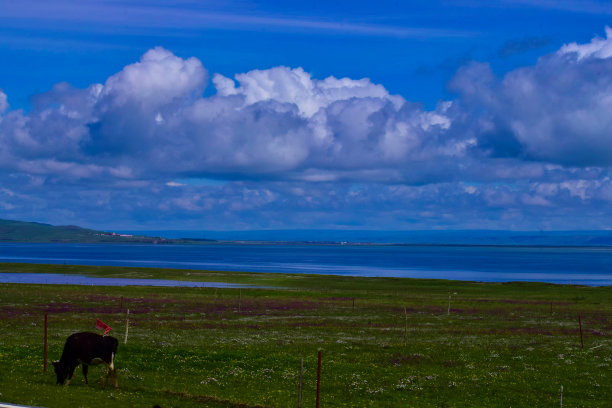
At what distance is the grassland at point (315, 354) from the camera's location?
26.2 m

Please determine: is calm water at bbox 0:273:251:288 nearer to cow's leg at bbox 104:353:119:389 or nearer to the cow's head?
cow's leg at bbox 104:353:119:389

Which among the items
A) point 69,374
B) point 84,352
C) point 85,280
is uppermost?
point 84,352

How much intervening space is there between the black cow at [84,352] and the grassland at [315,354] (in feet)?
2.58

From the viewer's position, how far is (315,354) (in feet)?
123

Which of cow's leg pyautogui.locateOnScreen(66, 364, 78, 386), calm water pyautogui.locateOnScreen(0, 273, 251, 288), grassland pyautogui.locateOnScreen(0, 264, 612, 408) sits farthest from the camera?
calm water pyautogui.locateOnScreen(0, 273, 251, 288)

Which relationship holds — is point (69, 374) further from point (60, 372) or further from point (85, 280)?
point (85, 280)

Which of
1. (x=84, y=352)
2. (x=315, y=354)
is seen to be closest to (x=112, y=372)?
(x=84, y=352)

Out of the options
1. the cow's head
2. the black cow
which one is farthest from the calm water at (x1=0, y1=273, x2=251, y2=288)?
the black cow

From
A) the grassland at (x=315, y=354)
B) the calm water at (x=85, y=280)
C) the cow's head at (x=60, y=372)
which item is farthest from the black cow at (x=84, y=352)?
the calm water at (x=85, y=280)

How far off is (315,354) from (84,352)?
1584cm

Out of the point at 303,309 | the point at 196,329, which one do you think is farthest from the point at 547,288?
the point at 196,329

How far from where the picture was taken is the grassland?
26.2m

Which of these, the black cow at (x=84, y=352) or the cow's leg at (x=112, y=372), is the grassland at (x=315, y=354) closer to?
the cow's leg at (x=112, y=372)

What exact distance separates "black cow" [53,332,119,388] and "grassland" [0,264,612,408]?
785mm
